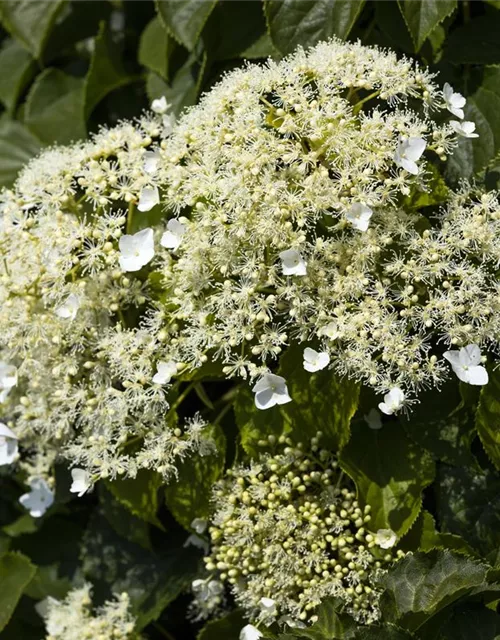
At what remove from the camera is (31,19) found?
2.36 metres

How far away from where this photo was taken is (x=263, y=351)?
5.31ft

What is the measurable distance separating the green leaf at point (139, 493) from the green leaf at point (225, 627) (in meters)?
0.28

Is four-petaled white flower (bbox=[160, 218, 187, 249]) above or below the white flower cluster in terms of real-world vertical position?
above

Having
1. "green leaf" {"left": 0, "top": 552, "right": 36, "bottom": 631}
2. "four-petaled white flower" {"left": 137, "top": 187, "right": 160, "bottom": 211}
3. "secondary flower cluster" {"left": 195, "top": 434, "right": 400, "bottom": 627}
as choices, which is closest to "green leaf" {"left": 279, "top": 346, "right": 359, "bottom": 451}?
Result: "secondary flower cluster" {"left": 195, "top": 434, "right": 400, "bottom": 627}

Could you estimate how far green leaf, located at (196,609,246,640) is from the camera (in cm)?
195

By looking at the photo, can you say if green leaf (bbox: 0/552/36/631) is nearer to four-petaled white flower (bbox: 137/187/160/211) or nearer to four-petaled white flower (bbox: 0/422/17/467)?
four-petaled white flower (bbox: 0/422/17/467)

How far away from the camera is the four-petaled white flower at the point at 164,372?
167 centimetres

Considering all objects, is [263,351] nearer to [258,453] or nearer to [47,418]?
[258,453]

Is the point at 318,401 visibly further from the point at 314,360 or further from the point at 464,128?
the point at 464,128

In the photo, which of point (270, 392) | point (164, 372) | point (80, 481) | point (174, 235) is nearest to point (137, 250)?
point (174, 235)

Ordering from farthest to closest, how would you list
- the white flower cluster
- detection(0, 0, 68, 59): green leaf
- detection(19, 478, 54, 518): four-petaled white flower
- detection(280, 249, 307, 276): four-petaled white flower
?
detection(0, 0, 68, 59): green leaf
detection(19, 478, 54, 518): four-petaled white flower
the white flower cluster
detection(280, 249, 307, 276): four-petaled white flower

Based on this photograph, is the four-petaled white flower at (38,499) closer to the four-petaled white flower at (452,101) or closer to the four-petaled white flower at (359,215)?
the four-petaled white flower at (359,215)

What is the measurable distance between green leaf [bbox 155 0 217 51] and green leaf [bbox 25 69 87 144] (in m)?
0.50

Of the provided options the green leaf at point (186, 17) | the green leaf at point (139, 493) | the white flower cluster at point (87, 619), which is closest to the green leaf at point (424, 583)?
the green leaf at point (139, 493)
